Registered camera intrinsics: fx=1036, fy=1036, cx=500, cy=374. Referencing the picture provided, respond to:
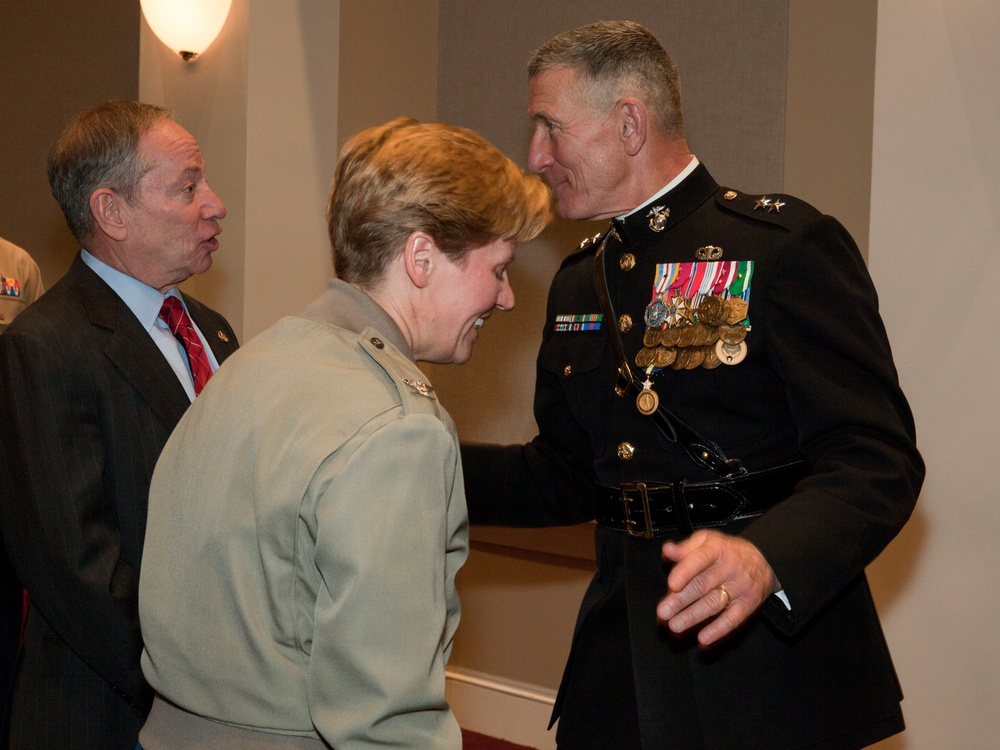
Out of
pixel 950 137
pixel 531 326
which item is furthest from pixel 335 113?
pixel 950 137

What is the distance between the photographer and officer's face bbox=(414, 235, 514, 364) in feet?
4.40

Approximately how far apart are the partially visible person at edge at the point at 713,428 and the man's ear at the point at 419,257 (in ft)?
1.54

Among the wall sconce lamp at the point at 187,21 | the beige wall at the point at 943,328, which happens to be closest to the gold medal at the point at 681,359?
the beige wall at the point at 943,328

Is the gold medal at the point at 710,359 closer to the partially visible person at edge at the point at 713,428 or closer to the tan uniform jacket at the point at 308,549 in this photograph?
the partially visible person at edge at the point at 713,428

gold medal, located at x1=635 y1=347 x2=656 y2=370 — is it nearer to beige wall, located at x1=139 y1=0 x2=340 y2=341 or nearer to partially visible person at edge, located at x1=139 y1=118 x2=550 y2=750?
partially visible person at edge, located at x1=139 y1=118 x2=550 y2=750

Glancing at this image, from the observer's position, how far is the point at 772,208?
1677 mm

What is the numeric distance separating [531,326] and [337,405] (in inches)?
103

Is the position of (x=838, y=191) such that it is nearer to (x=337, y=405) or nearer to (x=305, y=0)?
(x=305, y=0)

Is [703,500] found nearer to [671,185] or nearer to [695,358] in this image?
[695,358]

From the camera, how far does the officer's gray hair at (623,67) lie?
1.79m

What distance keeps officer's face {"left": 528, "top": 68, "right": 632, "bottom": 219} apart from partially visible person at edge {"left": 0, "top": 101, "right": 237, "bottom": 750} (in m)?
0.76

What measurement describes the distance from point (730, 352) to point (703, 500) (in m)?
0.23

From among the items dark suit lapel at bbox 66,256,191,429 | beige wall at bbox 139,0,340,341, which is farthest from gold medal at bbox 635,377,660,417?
beige wall at bbox 139,0,340,341

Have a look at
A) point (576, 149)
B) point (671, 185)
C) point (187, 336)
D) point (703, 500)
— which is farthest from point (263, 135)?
point (703, 500)
